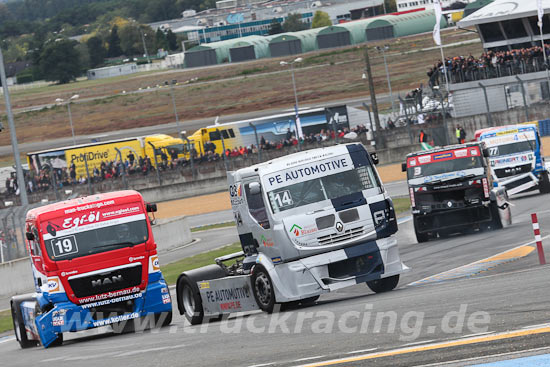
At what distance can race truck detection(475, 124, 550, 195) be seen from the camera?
93.5 ft

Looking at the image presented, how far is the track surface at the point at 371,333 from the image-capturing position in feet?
26.6

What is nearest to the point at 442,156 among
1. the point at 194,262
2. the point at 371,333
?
the point at 194,262

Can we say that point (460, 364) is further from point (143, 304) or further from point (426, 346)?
point (143, 304)

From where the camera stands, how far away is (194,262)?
2573 cm

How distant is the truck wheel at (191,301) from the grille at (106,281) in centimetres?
88

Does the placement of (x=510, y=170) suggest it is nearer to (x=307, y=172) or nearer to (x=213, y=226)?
(x=213, y=226)

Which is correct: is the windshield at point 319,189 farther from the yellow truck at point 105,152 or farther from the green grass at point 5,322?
the yellow truck at point 105,152

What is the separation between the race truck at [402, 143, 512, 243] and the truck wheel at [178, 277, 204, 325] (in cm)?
807

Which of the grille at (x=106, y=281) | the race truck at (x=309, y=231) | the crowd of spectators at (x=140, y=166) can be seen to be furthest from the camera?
the crowd of spectators at (x=140, y=166)

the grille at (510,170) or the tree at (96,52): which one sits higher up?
the tree at (96,52)

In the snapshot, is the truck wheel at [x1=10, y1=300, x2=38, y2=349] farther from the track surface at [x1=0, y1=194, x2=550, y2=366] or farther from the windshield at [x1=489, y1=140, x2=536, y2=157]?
the windshield at [x1=489, y1=140, x2=536, y2=157]

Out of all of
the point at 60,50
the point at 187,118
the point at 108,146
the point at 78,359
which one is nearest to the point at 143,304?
the point at 78,359

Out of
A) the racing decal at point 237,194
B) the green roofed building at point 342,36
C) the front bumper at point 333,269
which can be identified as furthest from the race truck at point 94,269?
the green roofed building at point 342,36

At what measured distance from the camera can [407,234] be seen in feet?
82.0
